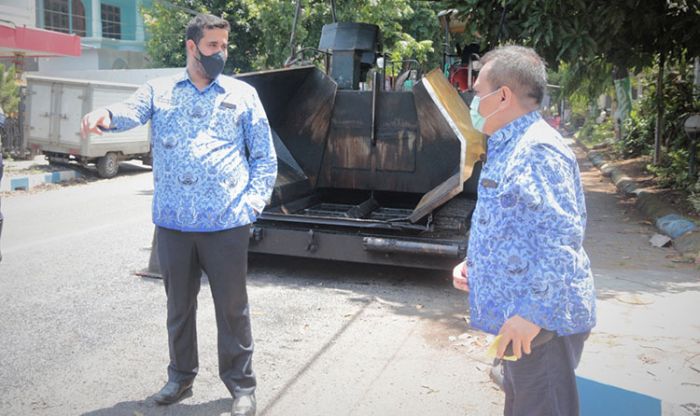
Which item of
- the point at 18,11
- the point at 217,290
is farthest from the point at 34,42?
the point at 217,290

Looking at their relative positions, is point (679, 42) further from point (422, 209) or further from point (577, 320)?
point (577, 320)

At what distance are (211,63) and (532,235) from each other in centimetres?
196

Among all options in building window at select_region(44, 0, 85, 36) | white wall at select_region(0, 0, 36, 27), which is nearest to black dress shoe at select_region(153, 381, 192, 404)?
white wall at select_region(0, 0, 36, 27)

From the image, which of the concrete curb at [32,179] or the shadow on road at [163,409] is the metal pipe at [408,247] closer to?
the shadow on road at [163,409]

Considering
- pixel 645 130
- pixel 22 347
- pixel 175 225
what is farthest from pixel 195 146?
pixel 645 130

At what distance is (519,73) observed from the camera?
7.86 ft

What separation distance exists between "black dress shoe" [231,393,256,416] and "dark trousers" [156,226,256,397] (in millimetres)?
34

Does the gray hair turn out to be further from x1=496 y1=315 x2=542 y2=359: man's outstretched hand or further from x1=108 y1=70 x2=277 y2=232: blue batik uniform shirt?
x1=108 y1=70 x2=277 y2=232: blue batik uniform shirt

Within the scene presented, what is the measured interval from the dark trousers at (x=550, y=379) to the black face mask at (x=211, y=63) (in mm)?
2061

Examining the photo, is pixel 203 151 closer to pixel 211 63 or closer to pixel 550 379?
pixel 211 63

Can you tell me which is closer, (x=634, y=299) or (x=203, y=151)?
(x=203, y=151)

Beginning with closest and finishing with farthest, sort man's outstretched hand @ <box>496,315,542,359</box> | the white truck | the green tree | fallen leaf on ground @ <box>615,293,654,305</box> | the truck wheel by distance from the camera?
1. man's outstretched hand @ <box>496,315,542,359</box>
2. fallen leaf on ground @ <box>615,293,654,305</box>
3. the white truck
4. the truck wheel
5. the green tree

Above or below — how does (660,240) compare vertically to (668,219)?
below

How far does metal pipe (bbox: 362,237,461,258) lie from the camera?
241 inches
